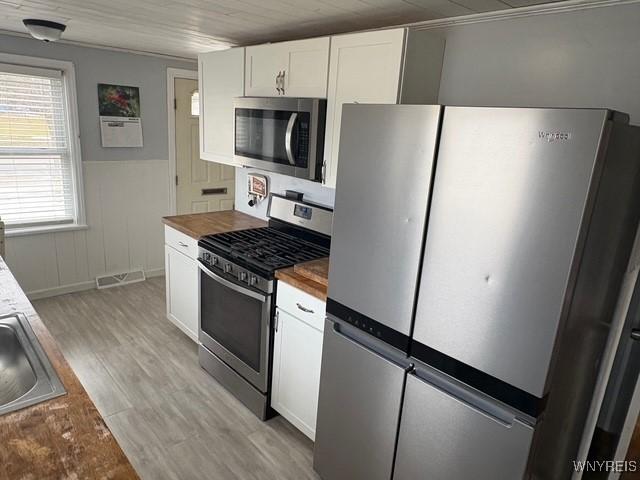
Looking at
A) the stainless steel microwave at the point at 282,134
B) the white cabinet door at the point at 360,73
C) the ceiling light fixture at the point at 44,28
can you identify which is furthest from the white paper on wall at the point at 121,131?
the white cabinet door at the point at 360,73

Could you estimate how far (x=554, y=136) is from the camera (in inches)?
41.9

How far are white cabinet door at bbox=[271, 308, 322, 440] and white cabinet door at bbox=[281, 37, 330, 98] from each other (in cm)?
118

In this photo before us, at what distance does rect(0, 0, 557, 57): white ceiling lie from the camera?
186cm

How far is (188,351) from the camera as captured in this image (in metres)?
3.11

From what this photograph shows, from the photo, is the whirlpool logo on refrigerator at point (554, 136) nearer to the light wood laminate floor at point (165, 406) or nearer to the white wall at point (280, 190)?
the white wall at point (280, 190)

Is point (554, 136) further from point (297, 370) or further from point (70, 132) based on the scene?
point (70, 132)

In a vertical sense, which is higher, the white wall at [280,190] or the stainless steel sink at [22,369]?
the white wall at [280,190]

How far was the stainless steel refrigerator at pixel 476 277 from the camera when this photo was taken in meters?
1.10

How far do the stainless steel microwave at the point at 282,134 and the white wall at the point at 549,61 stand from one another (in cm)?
66

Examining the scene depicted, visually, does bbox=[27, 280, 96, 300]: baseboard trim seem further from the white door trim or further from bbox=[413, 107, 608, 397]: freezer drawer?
bbox=[413, 107, 608, 397]: freezer drawer

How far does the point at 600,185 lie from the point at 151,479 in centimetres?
217

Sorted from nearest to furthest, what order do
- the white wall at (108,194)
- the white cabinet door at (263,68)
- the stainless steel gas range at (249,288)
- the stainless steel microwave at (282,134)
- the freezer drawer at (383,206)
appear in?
the freezer drawer at (383,206), the stainless steel microwave at (282,134), the stainless steel gas range at (249,288), the white cabinet door at (263,68), the white wall at (108,194)

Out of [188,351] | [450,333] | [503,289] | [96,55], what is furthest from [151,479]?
[96,55]

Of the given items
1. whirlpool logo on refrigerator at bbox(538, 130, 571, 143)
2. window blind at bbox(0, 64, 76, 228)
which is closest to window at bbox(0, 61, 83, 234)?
window blind at bbox(0, 64, 76, 228)
